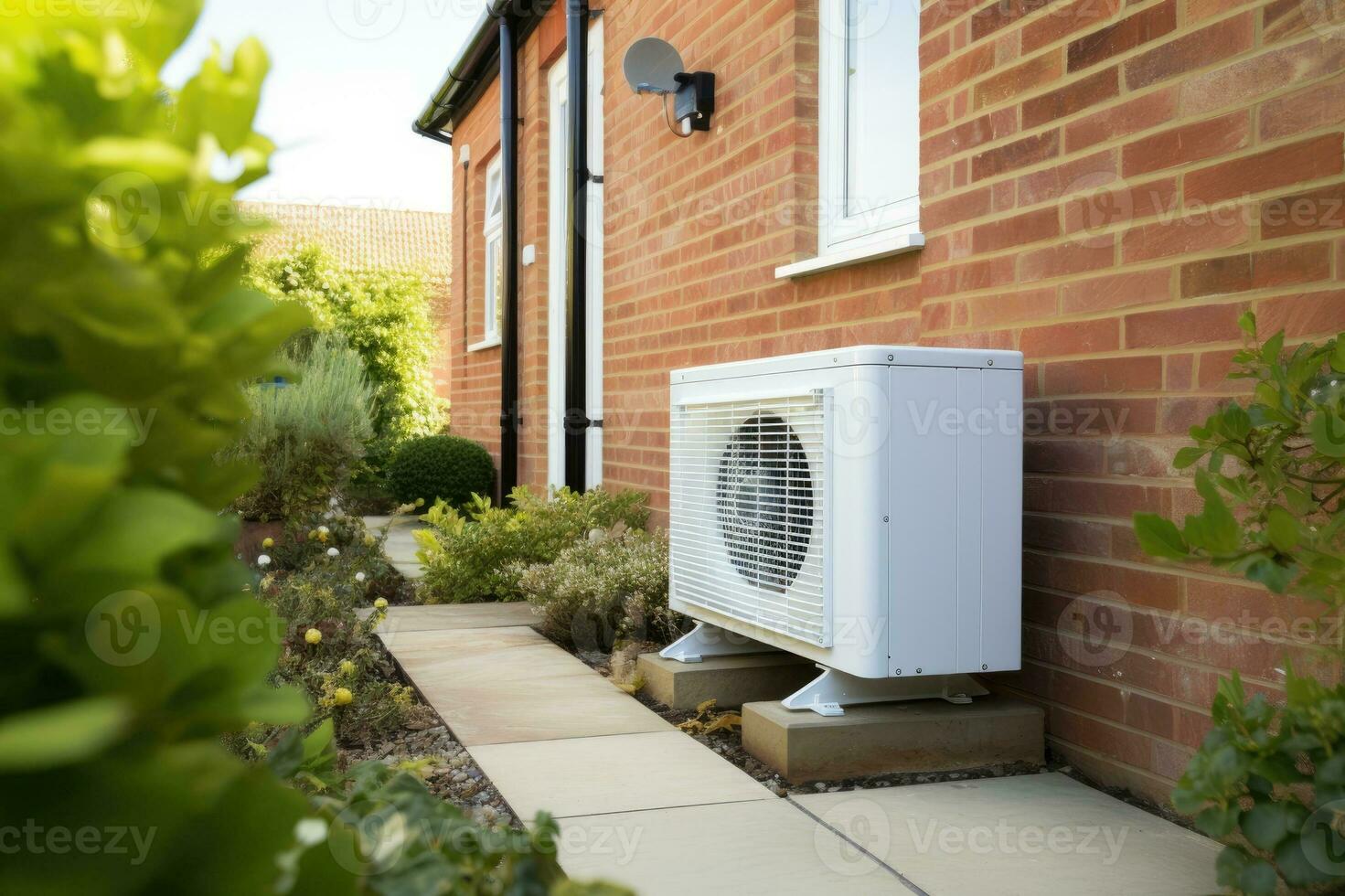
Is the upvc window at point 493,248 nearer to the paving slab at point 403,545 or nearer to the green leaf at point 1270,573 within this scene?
the paving slab at point 403,545

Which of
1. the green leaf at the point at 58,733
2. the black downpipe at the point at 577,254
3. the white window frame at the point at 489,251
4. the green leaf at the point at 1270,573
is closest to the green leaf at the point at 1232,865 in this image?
the green leaf at the point at 1270,573

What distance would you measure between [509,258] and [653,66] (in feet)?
11.6

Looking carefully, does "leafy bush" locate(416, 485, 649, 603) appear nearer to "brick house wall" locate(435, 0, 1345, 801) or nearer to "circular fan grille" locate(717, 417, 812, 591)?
"brick house wall" locate(435, 0, 1345, 801)

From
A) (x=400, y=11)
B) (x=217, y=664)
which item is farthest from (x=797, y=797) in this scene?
(x=400, y=11)

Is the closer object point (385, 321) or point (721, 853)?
point (721, 853)

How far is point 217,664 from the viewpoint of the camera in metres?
0.41

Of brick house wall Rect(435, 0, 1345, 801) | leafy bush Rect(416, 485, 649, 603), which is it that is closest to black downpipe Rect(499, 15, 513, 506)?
leafy bush Rect(416, 485, 649, 603)

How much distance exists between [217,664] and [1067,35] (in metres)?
2.79

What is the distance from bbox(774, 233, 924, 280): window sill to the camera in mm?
3318

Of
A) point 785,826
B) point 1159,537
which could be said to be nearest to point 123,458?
point 1159,537

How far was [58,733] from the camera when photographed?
1.09ft

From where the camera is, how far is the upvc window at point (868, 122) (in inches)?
147

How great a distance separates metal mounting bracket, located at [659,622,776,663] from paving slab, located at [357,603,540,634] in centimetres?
125

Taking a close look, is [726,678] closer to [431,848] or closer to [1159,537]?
[1159,537]
